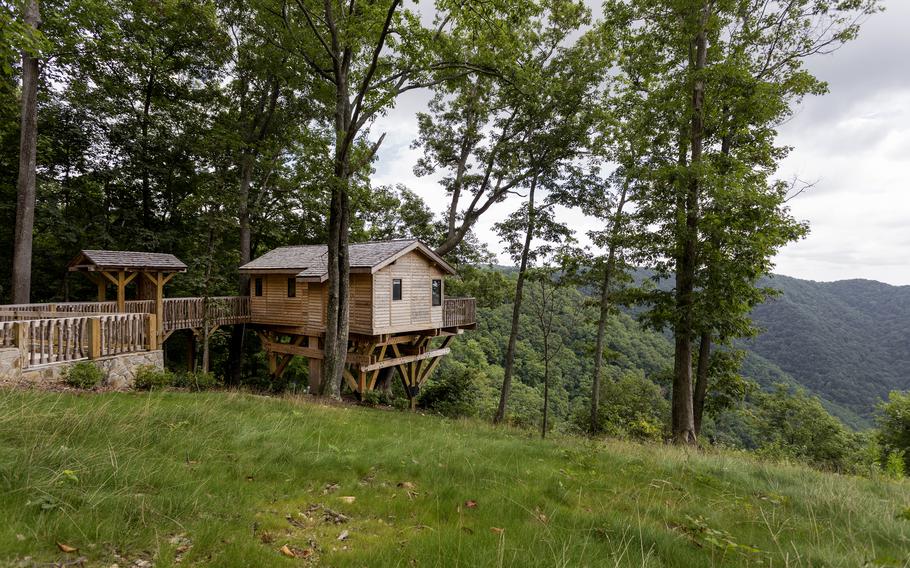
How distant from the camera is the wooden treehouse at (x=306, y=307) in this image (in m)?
13.9

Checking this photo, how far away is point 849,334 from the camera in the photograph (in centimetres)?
8050

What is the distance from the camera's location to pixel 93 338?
405 inches

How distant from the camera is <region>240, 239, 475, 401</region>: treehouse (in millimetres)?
17156

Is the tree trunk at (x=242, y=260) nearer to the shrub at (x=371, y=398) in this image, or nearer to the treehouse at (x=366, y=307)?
the treehouse at (x=366, y=307)

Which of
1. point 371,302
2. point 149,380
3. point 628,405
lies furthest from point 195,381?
point 628,405

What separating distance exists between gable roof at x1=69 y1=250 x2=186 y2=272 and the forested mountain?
276 feet

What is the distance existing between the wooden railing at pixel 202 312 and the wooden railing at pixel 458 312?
399 inches

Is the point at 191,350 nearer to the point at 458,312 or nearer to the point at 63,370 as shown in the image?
the point at 63,370

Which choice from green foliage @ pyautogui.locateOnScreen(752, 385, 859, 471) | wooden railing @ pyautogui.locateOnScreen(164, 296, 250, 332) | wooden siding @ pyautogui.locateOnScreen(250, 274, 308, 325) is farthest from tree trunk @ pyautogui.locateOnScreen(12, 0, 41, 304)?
green foliage @ pyautogui.locateOnScreen(752, 385, 859, 471)

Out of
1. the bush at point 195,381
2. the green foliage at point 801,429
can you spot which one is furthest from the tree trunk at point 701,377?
the green foliage at point 801,429

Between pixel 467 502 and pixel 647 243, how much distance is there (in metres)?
10.2

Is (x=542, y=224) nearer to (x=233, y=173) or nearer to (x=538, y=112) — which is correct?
(x=538, y=112)

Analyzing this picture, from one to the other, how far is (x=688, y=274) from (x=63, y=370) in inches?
630

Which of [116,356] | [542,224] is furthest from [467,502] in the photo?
[542,224]
